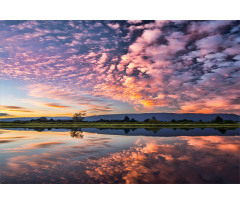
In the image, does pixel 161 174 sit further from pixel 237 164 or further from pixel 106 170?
pixel 237 164

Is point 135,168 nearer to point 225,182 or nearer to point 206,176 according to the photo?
point 206,176

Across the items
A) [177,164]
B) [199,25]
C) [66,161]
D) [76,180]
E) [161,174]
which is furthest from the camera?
[199,25]

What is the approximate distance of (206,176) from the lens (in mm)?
6816

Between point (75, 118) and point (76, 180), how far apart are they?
74.4 m

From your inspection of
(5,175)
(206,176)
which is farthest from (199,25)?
(5,175)

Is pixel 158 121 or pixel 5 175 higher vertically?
pixel 158 121

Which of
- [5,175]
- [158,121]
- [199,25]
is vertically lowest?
[5,175]

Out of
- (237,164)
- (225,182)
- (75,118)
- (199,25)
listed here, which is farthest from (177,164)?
(75,118)

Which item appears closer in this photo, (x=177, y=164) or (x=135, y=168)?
(x=135, y=168)

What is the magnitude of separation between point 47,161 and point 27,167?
121cm

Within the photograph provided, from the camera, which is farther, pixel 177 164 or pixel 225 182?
pixel 177 164

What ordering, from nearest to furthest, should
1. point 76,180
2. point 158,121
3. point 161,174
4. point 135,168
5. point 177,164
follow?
point 76,180 → point 161,174 → point 135,168 → point 177,164 → point 158,121

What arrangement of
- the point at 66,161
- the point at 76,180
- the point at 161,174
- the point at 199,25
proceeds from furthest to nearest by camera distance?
the point at 199,25
the point at 66,161
the point at 161,174
the point at 76,180

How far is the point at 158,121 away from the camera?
66875 mm
